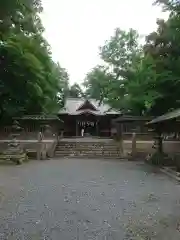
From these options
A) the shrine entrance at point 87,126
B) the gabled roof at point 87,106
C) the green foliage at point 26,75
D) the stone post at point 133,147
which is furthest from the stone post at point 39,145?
the gabled roof at point 87,106

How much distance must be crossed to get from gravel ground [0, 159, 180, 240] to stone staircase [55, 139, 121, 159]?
A: 1281 centimetres

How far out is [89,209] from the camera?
24.9 feet

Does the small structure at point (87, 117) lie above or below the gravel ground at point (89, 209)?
above

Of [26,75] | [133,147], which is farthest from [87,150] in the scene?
[26,75]

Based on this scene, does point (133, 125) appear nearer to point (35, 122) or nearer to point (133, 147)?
point (133, 147)

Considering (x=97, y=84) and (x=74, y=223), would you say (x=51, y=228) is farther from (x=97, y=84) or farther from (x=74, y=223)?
(x=97, y=84)

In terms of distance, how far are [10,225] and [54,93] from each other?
2348cm

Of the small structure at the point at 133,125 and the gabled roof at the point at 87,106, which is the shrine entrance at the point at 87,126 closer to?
the gabled roof at the point at 87,106

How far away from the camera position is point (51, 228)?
19.4 ft

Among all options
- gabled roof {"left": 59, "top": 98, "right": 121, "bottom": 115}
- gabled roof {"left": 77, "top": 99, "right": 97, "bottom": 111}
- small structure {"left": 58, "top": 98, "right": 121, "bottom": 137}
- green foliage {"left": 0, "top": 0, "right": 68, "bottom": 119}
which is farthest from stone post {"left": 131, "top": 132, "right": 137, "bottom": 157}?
gabled roof {"left": 77, "top": 99, "right": 97, "bottom": 111}

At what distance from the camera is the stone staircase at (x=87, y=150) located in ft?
83.3

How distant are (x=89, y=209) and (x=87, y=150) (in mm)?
18997

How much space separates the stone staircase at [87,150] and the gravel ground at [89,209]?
1281 cm

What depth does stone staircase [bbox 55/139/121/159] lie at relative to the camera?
999 inches
